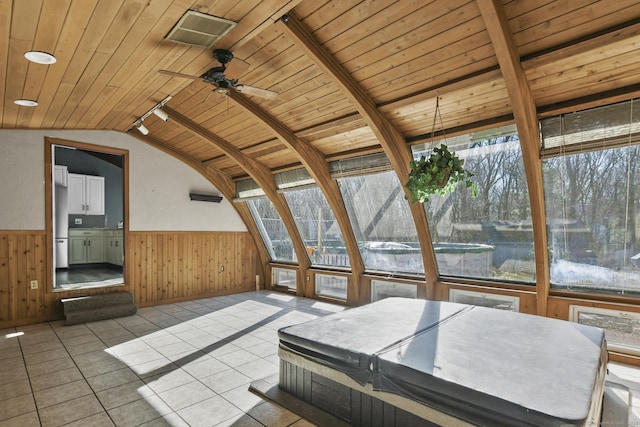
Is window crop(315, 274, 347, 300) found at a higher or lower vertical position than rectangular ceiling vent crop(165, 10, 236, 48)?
lower

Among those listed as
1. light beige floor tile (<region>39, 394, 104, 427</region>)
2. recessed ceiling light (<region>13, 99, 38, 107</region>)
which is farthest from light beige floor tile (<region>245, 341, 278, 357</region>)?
recessed ceiling light (<region>13, 99, 38, 107</region>)

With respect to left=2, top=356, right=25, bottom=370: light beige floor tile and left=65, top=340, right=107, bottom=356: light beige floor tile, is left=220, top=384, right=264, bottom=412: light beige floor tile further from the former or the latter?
left=2, top=356, right=25, bottom=370: light beige floor tile

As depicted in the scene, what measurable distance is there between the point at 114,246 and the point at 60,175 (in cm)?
200

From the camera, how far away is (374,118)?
4121 mm

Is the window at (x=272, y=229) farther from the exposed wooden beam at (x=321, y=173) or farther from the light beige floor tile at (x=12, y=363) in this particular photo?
the light beige floor tile at (x=12, y=363)

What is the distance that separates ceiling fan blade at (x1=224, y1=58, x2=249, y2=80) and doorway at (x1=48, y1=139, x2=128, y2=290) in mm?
5866

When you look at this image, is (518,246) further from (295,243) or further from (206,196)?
(206,196)

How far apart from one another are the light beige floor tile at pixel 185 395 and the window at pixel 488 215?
365cm

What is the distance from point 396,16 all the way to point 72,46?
8.40 feet

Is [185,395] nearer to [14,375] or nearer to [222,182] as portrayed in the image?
[14,375]

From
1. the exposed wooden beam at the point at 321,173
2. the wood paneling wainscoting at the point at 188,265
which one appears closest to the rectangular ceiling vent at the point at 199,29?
the exposed wooden beam at the point at 321,173

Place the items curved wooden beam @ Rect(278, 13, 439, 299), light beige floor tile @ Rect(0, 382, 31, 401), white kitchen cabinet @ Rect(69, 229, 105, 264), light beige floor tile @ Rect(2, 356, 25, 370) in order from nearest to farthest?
light beige floor tile @ Rect(0, 382, 31, 401) → curved wooden beam @ Rect(278, 13, 439, 299) → light beige floor tile @ Rect(2, 356, 25, 370) → white kitchen cabinet @ Rect(69, 229, 105, 264)

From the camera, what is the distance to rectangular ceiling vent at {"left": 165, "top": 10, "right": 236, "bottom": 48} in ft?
8.02

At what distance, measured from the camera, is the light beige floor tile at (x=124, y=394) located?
2883mm
